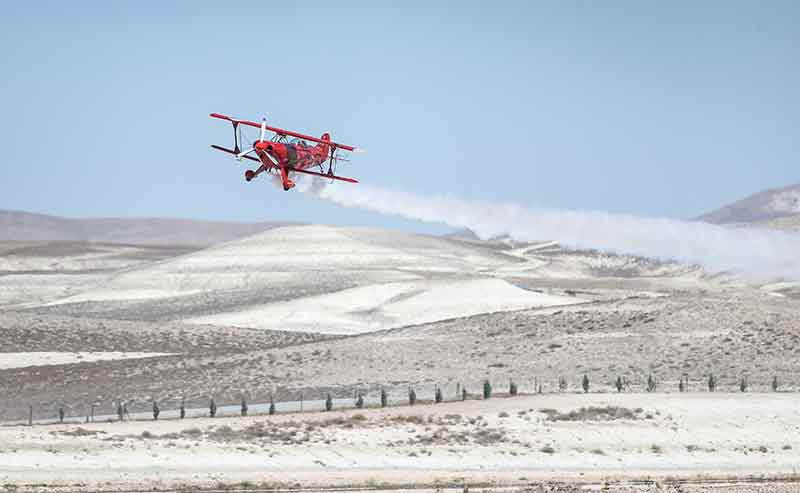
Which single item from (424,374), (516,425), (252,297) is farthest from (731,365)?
(252,297)

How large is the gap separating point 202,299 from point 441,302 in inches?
1176

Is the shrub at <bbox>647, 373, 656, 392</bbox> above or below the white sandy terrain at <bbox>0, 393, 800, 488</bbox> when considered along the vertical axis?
above

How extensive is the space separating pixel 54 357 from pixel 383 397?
28.3 m

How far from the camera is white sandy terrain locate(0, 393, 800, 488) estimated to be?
1668 inches

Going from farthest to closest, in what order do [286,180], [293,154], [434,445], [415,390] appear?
[415,390] → [293,154] → [286,180] → [434,445]

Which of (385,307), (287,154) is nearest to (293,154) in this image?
(287,154)

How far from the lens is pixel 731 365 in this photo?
6425 centimetres

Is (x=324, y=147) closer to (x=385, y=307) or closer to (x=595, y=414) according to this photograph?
(x=595, y=414)

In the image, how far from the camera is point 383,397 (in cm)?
5350

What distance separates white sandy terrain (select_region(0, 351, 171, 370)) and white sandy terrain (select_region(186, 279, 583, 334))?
2192 centimetres

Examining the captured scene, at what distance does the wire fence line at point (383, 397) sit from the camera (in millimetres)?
53938

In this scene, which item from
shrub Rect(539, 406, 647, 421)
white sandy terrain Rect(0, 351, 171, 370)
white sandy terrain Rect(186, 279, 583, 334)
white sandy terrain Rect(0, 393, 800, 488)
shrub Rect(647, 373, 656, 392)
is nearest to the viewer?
white sandy terrain Rect(0, 393, 800, 488)

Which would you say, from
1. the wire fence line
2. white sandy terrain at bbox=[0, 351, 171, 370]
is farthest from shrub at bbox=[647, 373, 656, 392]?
white sandy terrain at bbox=[0, 351, 171, 370]

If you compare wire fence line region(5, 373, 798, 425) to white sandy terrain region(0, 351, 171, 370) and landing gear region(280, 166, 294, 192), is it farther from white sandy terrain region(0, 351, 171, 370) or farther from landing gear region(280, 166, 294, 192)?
white sandy terrain region(0, 351, 171, 370)
